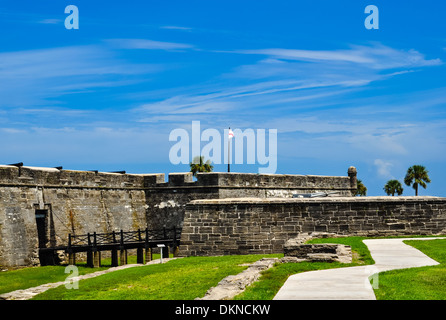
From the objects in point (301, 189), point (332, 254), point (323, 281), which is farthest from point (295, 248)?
point (301, 189)

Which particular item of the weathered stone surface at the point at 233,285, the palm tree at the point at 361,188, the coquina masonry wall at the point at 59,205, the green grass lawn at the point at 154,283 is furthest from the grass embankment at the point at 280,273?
the palm tree at the point at 361,188

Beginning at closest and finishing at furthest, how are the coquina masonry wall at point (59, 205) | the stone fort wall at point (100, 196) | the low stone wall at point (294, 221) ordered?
the low stone wall at point (294, 221), the coquina masonry wall at point (59, 205), the stone fort wall at point (100, 196)

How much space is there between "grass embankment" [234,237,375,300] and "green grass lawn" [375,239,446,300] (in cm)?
173

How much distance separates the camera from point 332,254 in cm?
1603

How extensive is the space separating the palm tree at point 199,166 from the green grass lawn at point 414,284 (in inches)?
1558

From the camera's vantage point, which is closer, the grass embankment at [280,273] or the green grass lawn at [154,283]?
the grass embankment at [280,273]

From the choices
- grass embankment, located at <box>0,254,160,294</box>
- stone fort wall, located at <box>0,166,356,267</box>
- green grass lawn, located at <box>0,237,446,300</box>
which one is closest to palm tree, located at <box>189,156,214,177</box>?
stone fort wall, located at <box>0,166,356,267</box>

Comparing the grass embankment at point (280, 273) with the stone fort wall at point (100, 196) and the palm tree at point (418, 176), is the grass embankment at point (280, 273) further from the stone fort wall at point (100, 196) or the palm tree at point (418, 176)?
the palm tree at point (418, 176)

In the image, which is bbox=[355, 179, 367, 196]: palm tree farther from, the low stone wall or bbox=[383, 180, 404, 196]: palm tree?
the low stone wall

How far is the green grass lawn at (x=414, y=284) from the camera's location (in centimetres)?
1105

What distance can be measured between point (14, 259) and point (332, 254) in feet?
61.6

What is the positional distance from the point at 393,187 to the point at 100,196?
131 ft

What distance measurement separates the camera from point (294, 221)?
81.3ft
